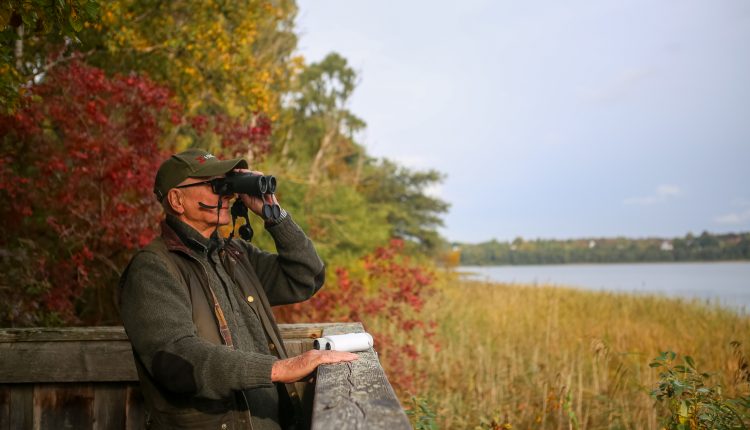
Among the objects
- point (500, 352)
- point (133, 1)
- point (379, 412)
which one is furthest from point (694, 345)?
point (133, 1)

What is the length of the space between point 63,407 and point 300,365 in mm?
1390

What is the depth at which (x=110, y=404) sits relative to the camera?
110 inches

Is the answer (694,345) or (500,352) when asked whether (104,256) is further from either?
(694,345)

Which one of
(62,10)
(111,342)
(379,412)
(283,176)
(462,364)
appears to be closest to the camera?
(379,412)

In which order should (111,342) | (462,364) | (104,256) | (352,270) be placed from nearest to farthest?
(111,342) → (104,256) → (462,364) → (352,270)

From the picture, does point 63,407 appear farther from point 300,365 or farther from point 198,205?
point 300,365

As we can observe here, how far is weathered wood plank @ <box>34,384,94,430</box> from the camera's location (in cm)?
276

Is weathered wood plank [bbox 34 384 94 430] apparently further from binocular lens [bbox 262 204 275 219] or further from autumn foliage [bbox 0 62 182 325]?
autumn foliage [bbox 0 62 182 325]

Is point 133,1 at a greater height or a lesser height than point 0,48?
greater

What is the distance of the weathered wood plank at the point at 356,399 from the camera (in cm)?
149

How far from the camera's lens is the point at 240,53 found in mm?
9141

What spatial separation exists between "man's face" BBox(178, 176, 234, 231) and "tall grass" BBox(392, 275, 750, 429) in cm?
172

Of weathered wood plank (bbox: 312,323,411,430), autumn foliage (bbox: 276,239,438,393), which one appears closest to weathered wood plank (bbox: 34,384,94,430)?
weathered wood plank (bbox: 312,323,411,430)

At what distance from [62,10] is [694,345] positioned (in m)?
7.50
